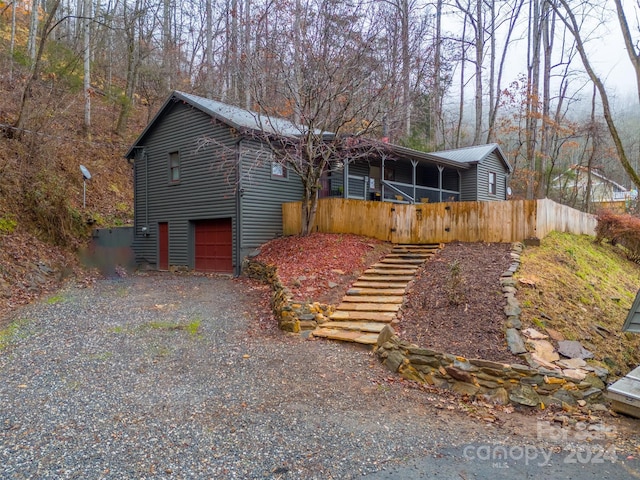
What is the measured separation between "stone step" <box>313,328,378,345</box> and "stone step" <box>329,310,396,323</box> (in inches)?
17.2

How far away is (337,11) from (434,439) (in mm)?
12617

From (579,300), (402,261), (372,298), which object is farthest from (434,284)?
(579,300)

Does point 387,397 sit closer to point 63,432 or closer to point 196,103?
point 63,432

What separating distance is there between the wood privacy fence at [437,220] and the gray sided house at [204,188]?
1.23 metres

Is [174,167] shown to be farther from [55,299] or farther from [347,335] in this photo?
[347,335]

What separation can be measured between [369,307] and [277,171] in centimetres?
765

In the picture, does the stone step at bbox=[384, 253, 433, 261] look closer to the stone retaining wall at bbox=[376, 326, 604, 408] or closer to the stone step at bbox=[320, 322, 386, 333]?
the stone step at bbox=[320, 322, 386, 333]

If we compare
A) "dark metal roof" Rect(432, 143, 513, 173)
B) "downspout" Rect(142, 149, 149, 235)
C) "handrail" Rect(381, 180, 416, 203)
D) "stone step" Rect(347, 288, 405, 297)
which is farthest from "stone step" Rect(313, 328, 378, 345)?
"dark metal roof" Rect(432, 143, 513, 173)

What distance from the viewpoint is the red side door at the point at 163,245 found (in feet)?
50.9

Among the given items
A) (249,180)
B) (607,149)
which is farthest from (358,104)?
(607,149)

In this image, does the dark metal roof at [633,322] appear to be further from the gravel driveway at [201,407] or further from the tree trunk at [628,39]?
the tree trunk at [628,39]

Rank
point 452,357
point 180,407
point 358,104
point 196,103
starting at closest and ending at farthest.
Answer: point 180,407, point 452,357, point 358,104, point 196,103

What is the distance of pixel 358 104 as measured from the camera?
41.0 feet

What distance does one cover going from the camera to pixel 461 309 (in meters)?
6.86
